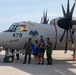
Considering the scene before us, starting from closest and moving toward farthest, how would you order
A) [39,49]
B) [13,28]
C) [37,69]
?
[37,69], [39,49], [13,28]

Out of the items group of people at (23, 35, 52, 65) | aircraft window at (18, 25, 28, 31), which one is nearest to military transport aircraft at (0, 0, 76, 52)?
aircraft window at (18, 25, 28, 31)

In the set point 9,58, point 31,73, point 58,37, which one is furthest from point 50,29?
point 31,73

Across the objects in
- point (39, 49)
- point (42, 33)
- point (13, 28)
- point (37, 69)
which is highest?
point (13, 28)

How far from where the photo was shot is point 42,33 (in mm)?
21578

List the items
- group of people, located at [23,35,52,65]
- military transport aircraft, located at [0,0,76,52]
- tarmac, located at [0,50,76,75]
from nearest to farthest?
tarmac, located at [0,50,76,75], group of people, located at [23,35,52,65], military transport aircraft, located at [0,0,76,52]

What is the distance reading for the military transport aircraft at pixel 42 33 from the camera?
65.3ft

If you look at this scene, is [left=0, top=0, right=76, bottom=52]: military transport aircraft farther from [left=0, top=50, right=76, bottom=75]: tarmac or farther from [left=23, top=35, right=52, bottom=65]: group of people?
[left=0, top=50, right=76, bottom=75]: tarmac

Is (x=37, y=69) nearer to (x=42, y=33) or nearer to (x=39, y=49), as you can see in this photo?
(x=39, y=49)

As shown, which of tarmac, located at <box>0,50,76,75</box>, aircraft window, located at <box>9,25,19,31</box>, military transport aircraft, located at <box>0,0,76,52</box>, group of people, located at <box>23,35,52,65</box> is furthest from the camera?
aircraft window, located at <box>9,25,19,31</box>

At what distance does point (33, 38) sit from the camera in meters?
21.2

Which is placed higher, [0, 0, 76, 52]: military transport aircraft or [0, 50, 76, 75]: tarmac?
[0, 0, 76, 52]: military transport aircraft

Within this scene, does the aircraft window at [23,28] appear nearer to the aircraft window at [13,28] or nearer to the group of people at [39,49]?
the aircraft window at [13,28]

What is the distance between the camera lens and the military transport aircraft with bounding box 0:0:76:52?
1992 cm

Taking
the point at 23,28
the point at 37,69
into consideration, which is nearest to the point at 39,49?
the point at 23,28
